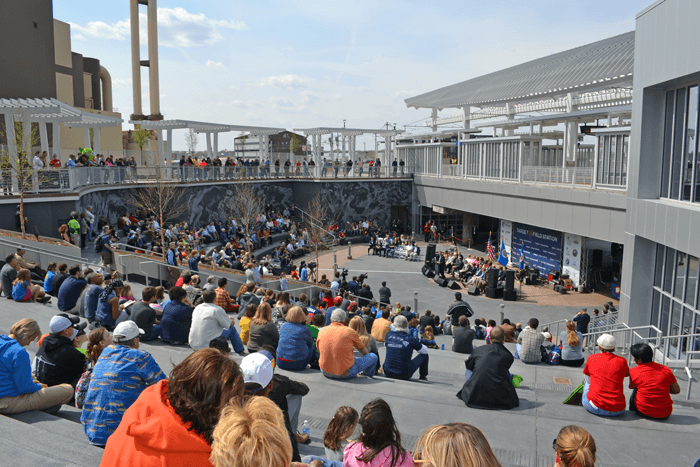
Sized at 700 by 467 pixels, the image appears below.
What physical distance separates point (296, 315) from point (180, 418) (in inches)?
191

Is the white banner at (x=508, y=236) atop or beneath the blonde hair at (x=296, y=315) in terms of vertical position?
beneath

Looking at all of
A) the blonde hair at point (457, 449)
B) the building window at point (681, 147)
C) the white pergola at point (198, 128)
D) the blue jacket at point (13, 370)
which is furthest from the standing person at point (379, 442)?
the white pergola at point (198, 128)

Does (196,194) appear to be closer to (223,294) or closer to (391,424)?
(223,294)

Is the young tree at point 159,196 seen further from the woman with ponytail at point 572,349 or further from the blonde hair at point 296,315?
the woman with ponytail at point 572,349

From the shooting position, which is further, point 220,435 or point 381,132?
point 381,132

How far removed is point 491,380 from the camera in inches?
275

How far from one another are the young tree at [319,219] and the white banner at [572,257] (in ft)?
48.5

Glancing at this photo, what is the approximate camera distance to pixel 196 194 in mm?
33188

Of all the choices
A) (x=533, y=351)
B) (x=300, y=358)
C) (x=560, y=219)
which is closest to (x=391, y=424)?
(x=300, y=358)

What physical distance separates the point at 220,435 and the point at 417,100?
52.8 m

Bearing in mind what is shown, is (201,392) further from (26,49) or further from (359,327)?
(26,49)

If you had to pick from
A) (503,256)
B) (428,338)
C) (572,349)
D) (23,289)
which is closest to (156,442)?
(23,289)

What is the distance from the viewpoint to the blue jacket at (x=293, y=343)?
307 inches

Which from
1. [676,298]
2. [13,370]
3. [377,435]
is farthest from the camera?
[676,298]
